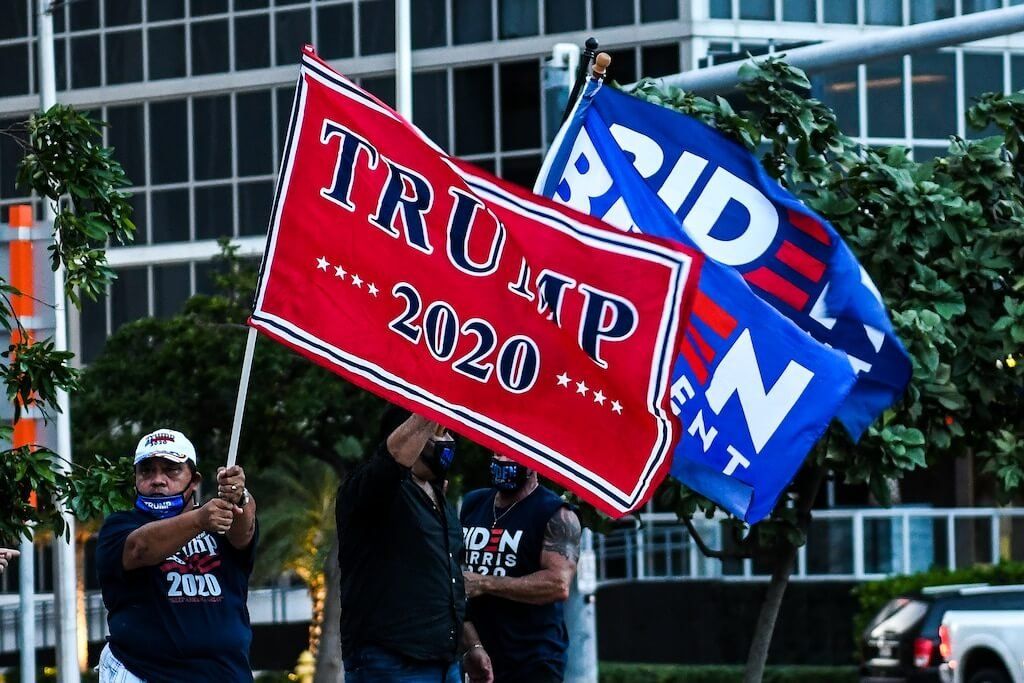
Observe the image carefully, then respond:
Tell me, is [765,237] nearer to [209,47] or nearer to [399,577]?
[399,577]

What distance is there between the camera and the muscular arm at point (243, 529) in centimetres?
750

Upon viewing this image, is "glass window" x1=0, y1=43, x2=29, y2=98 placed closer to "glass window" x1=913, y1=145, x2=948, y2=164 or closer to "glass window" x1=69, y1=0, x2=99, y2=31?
"glass window" x1=69, y1=0, x2=99, y2=31

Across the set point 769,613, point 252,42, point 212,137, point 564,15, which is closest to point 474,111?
point 564,15

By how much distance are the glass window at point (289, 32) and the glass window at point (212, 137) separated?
142 cm

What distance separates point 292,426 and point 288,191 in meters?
21.8

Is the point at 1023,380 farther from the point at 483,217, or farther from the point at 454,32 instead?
the point at 454,32

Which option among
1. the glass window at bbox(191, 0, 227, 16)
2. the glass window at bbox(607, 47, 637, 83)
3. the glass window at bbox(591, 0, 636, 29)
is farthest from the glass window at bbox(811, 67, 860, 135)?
the glass window at bbox(191, 0, 227, 16)

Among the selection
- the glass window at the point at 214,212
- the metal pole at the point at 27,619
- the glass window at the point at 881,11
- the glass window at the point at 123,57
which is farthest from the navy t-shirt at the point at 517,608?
the glass window at the point at 123,57

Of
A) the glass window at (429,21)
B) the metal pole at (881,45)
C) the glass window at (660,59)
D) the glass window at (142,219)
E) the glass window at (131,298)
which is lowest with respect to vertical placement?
the metal pole at (881,45)

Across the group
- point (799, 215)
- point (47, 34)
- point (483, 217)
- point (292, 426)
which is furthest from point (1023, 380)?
point (292, 426)

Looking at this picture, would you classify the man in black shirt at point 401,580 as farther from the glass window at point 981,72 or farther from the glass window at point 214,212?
the glass window at point 214,212

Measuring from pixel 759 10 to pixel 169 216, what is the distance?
39.8 ft

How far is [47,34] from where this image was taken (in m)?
23.5

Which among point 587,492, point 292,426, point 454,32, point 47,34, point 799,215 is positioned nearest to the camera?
point 587,492
